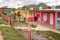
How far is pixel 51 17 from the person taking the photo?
25.3 feet

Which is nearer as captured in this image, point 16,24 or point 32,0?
point 32,0

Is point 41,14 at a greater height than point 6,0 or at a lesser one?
lesser

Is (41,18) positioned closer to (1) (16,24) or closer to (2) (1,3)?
(1) (16,24)

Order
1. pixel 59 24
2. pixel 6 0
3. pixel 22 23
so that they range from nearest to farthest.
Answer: pixel 6 0
pixel 59 24
pixel 22 23

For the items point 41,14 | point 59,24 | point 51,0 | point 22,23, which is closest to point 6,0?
point 51,0

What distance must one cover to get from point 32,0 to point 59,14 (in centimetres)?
464

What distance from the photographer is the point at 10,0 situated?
6.68ft

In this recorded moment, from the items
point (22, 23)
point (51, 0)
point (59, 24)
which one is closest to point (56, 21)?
point (59, 24)

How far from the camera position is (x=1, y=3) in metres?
2.00

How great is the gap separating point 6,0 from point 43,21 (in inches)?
261

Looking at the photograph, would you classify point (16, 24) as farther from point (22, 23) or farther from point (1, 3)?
point (1, 3)

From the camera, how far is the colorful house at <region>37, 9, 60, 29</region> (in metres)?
6.31

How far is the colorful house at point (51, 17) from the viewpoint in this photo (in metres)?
6.31

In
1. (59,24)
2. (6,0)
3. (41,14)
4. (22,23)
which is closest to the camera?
(6,0)
